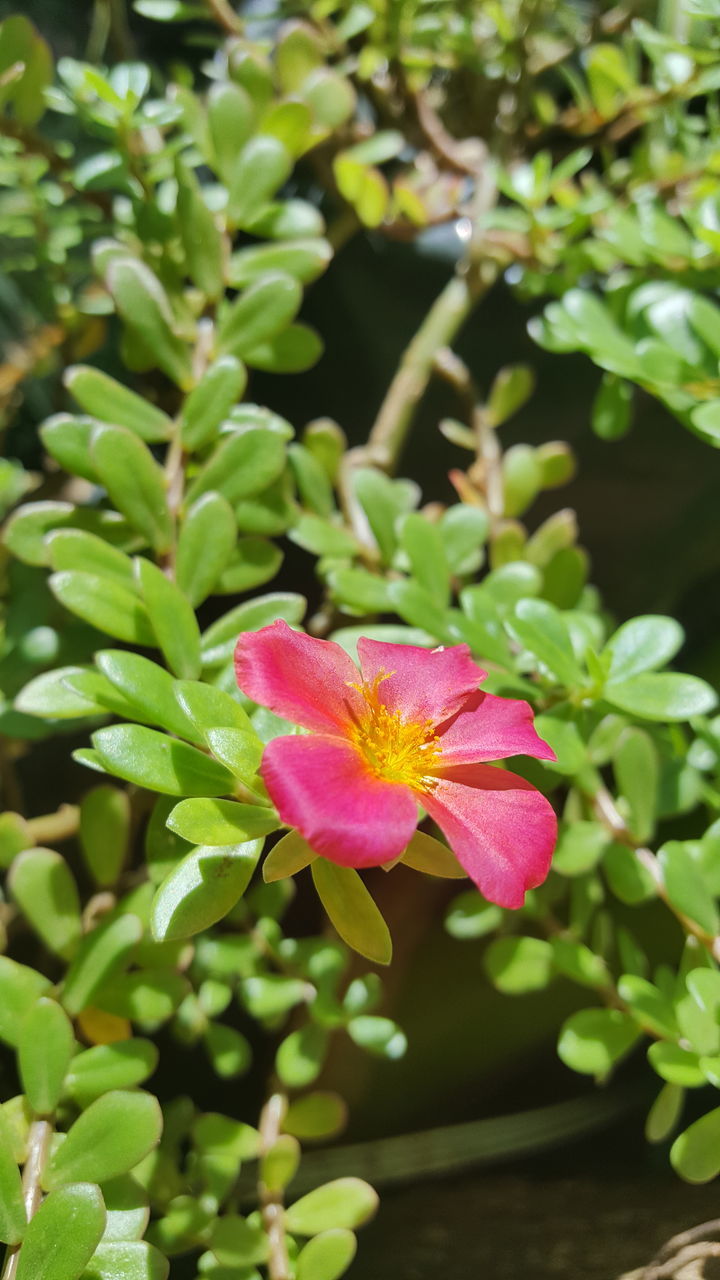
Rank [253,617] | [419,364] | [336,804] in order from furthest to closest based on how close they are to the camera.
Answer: [419,364] → [253,617] → [336,804]

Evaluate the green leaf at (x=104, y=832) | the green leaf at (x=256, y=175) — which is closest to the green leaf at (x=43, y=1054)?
the green leaf at (x=104, y=832)

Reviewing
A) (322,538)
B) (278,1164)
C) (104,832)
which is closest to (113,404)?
(322,538)

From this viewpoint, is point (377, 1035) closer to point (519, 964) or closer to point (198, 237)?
point (519, 964)

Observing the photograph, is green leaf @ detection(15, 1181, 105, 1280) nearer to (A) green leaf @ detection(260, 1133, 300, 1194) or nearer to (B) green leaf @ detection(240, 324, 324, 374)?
(A) green leaf @ detection(260, 1133, 300, 1194)

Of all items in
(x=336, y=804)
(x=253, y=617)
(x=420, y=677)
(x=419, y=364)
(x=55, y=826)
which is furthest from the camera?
(x=419, y=364)

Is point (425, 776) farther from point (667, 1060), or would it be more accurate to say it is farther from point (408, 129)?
point (408, 129)

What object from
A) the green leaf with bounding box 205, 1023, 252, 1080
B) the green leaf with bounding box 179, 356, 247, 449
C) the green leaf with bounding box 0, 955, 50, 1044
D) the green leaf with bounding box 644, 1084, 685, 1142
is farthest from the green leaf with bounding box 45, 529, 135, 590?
the green leaf with bounding box 644, 1084, 685, 1142

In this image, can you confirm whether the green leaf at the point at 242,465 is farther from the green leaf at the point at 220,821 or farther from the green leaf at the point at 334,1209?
the green leaf at the point at 334,1209
